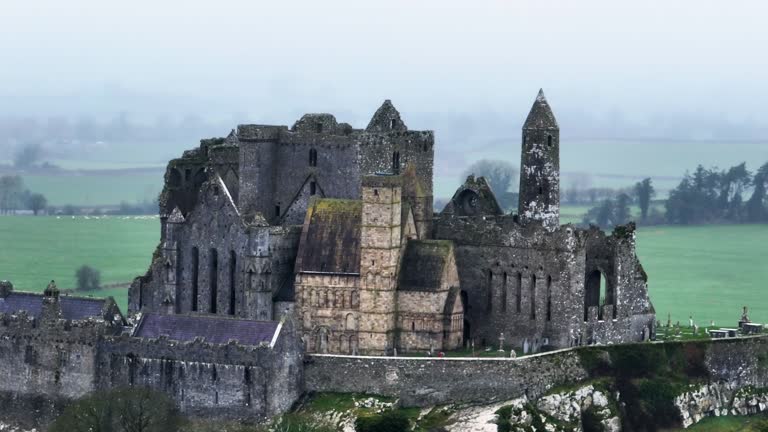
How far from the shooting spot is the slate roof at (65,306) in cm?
9438

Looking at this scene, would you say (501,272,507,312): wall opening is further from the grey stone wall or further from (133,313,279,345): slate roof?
(133,313,279,345): slate roof

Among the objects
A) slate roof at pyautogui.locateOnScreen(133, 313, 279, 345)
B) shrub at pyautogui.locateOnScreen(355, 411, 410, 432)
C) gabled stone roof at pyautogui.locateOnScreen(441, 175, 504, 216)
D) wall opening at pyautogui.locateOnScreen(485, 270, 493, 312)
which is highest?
gabled stone roof at pyautogui.locateOnScreen(441, 175, 504, 216)

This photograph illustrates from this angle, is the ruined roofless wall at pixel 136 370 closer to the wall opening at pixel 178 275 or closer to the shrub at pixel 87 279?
the wall opening at pixel 178 275

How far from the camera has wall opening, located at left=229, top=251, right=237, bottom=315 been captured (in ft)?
319

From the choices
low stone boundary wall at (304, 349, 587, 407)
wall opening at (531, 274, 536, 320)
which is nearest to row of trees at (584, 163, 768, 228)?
wall opening at (531, 274, 536, 320)

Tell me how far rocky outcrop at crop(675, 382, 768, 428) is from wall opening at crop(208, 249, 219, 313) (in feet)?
66.5

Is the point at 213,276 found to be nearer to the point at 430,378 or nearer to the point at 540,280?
the point at 430,378

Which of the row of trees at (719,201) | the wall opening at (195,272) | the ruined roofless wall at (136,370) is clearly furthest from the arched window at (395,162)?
the row of trees at (719,201)

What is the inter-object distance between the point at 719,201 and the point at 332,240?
256 feet

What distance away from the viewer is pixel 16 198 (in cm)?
18288

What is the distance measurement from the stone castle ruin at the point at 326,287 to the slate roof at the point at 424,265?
0.19 ft

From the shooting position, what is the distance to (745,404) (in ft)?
316

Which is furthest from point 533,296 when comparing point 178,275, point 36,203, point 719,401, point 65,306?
point 36,203

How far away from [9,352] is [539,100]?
80.9 ft
